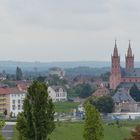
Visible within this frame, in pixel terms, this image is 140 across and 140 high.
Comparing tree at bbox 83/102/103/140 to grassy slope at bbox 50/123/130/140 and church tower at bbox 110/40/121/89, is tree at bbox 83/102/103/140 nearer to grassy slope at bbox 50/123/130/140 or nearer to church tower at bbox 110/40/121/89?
grassy slope at bbox 50/123/130/140

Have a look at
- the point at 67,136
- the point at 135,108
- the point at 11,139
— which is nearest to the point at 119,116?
the point at 135,108

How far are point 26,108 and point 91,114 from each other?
743cm

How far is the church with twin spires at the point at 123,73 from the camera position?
138 metres

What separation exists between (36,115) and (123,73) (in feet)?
361

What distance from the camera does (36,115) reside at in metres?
33.2

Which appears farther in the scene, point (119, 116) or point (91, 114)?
point (119, 116)

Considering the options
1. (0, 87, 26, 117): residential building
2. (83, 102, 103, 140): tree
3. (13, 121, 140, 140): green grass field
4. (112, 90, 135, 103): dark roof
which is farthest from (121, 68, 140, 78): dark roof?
(83, 102, 103, 140): tree

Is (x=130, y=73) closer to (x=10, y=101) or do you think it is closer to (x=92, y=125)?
(x=10, y=101)

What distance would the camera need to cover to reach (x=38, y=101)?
33.3 m

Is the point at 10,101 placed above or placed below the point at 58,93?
below

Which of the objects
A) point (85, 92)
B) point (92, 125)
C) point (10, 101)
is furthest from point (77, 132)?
point (85, 92)

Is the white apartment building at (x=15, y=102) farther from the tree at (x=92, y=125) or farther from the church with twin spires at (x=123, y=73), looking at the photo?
the tree at (x=92, y=125)

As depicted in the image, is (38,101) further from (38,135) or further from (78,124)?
(78,124)

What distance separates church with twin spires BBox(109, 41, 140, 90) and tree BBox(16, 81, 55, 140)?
324ft
